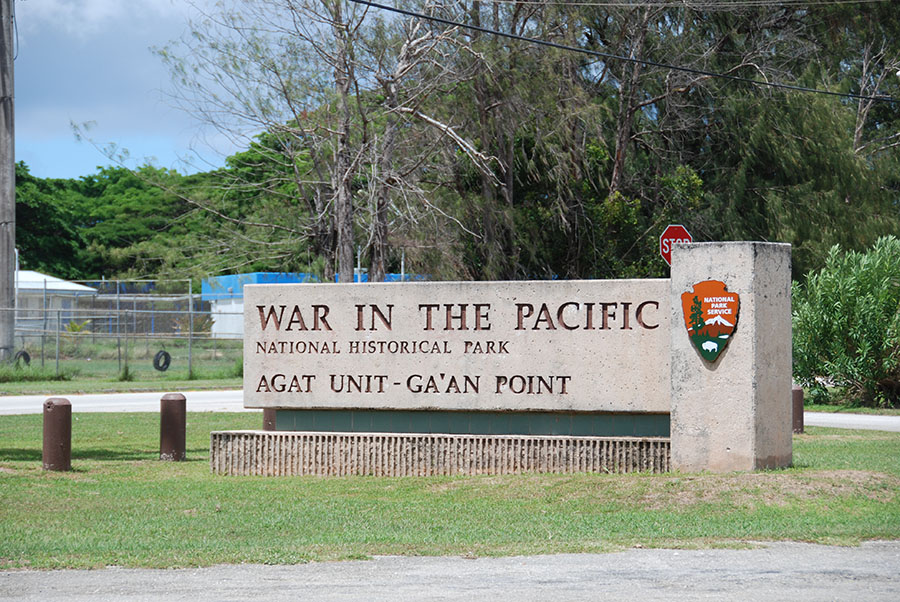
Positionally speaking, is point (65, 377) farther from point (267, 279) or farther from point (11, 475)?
point (11, 475)

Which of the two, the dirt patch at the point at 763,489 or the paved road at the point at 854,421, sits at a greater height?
the paved road at the point at 854,421

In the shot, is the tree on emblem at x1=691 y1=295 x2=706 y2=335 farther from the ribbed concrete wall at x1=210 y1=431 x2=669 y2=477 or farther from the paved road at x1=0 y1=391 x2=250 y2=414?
the paved road at x1=0 y1=391 x2=250 y2=414

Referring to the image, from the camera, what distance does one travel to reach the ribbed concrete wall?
11.6 meters

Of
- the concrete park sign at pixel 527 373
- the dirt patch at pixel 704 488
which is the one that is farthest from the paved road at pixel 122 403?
the dirt patch at pixel 704 488

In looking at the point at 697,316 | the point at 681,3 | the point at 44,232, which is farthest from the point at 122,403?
the point at 44,232

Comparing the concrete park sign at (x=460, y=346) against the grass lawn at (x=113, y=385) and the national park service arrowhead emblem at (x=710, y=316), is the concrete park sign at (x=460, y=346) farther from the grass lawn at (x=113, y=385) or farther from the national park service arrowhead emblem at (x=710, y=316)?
the grass lawn at (x=113, y=385)

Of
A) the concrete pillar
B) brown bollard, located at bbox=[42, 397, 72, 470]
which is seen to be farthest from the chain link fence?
the concrete pillar

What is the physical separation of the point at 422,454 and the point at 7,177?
22884mm

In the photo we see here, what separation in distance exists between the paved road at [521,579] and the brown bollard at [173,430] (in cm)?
719

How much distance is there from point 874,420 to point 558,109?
11.6m

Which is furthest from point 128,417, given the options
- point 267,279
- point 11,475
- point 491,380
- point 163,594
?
point 267,279

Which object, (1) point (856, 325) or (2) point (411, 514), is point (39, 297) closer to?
(1) point (856, 325)

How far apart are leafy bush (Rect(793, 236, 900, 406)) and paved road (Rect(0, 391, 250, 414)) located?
11.6m

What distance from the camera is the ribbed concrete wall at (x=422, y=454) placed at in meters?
11.6
